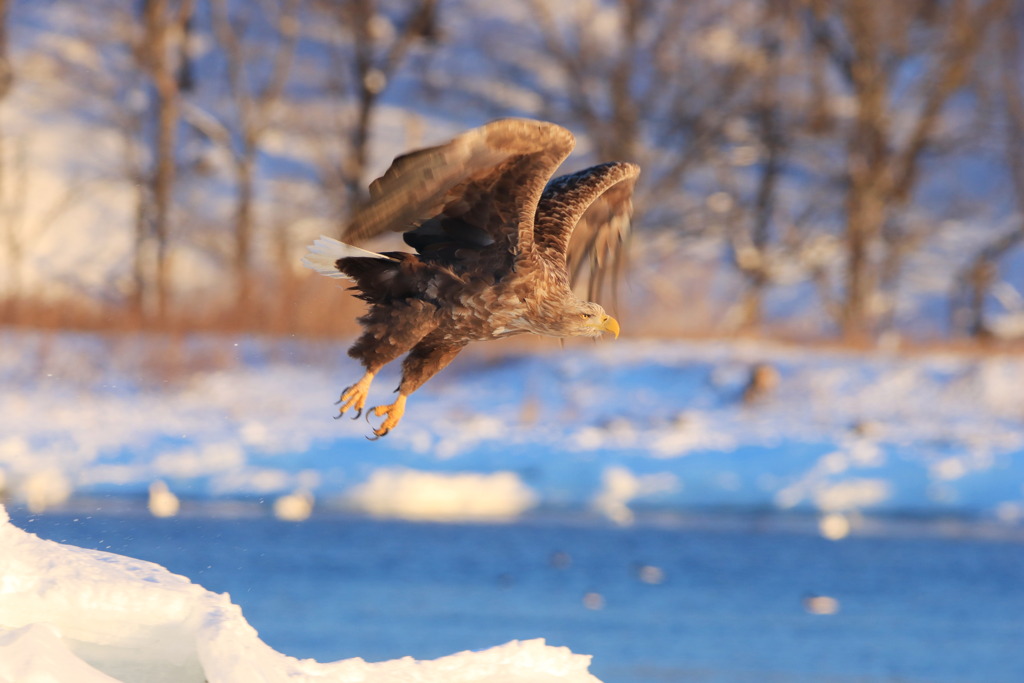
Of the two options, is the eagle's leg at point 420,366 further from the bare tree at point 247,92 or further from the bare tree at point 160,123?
the bare tree at point 160,123

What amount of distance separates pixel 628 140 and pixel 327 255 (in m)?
14.0

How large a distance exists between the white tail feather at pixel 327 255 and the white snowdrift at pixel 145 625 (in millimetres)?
1296

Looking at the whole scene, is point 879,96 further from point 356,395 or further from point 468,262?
point 356,395

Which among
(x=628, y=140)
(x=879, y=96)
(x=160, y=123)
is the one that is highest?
(x=879, y=96)

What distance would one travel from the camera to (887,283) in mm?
20453

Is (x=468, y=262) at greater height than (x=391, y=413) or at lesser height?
greater

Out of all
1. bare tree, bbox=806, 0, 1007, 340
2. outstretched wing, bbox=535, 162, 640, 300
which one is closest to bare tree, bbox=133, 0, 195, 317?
bare tree, bbox=806, 0, 1007, 340

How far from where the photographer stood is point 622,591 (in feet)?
26.9

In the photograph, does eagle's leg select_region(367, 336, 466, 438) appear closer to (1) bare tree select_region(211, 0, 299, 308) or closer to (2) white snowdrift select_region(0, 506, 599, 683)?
(2) white snowdrift select_region(0, 506, 599, 683)

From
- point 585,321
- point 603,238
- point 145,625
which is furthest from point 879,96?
point 145,625

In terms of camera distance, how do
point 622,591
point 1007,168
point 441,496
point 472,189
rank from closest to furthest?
point 472,189
point 622,591
point 441,496
point 1007,168

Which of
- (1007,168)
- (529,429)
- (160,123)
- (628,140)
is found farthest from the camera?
(1007,168)

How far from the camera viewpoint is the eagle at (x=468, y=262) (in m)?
4.58

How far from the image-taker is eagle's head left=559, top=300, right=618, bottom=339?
4.98 meters
